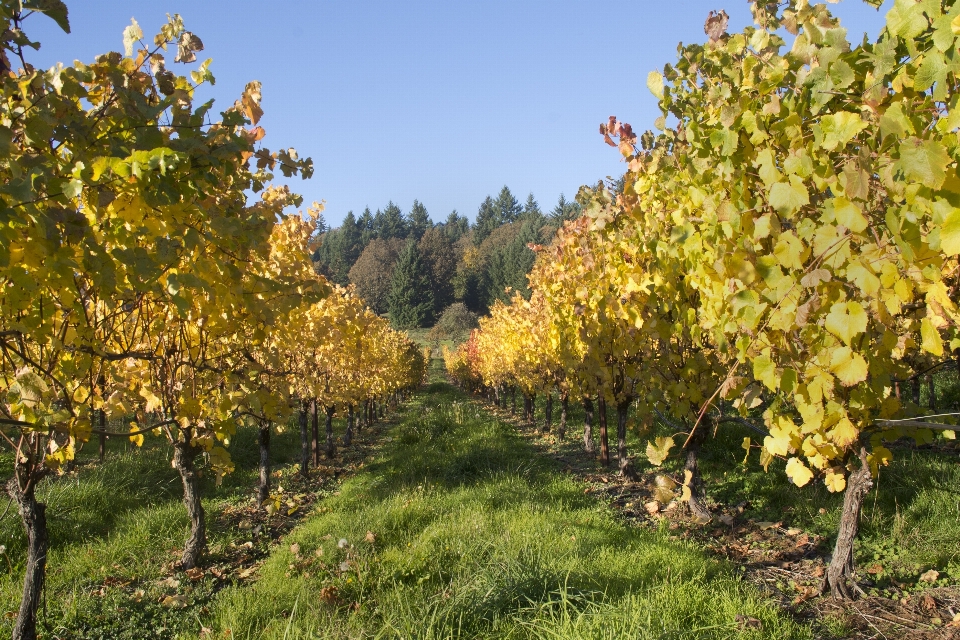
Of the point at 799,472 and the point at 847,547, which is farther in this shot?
the point at 847,547

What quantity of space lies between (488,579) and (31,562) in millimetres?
3086

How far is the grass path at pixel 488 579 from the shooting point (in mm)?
3170

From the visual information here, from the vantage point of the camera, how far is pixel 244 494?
29.5ft

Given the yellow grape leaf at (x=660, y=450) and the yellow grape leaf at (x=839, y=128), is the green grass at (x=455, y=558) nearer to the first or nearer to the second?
the yellow grape leaf at (x=660, y=450)

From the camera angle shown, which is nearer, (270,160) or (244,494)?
(270,160)

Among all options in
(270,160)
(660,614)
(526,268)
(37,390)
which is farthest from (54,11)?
(526,268)

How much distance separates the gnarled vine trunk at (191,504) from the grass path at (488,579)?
0.87 metres

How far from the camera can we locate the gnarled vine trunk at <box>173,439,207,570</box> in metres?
5.52

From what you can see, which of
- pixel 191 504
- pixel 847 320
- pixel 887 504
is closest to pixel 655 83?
→ pixel 847 320

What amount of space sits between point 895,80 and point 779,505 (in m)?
5.88

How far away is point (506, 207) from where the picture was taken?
424ft

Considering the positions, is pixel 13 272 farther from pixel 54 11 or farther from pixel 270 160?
pixel 270 160

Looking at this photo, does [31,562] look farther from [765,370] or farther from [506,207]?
[506,207]

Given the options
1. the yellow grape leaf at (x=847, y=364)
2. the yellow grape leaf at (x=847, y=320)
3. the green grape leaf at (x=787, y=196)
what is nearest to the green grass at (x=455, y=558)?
the yellow grape leaf at (x=847, y=364)
